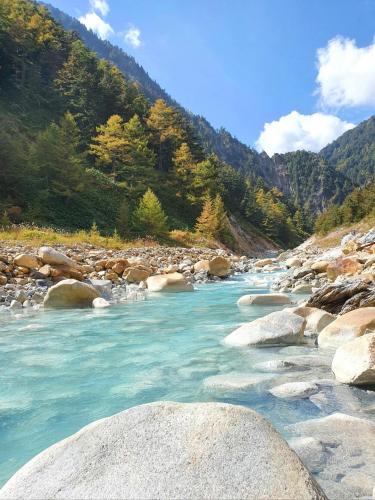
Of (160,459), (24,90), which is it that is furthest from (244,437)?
(24,90)

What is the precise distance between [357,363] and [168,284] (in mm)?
9493

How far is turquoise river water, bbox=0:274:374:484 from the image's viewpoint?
3846mm

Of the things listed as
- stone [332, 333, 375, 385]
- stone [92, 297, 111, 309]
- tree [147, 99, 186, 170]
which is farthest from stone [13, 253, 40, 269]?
tree [147, 99, 186, 170]

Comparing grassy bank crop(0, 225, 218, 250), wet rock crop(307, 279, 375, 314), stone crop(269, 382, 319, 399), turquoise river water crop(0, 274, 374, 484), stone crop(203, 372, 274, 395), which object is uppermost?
grassy bank crop(0, 225, 218, 250)

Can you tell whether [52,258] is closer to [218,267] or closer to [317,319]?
[218,267]

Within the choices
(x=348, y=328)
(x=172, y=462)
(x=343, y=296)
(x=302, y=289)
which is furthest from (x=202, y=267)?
(x=172, y=462)

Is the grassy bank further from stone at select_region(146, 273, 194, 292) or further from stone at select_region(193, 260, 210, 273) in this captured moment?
stone at select_region(146, 273, 194, 292)

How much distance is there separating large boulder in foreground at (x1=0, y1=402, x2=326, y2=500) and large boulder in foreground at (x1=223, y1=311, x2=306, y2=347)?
4160mm

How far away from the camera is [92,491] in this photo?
1940 millimetres

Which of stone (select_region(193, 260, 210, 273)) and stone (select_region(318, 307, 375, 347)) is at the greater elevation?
stone (select_region(193, 260, 210, 273))

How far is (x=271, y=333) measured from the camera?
6578 mm

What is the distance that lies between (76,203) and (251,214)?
4477 centimetres

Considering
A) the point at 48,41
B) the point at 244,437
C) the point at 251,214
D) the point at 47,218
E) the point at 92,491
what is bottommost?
the point at 92,491

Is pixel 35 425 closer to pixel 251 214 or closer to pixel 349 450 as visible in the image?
pixel 349 450
